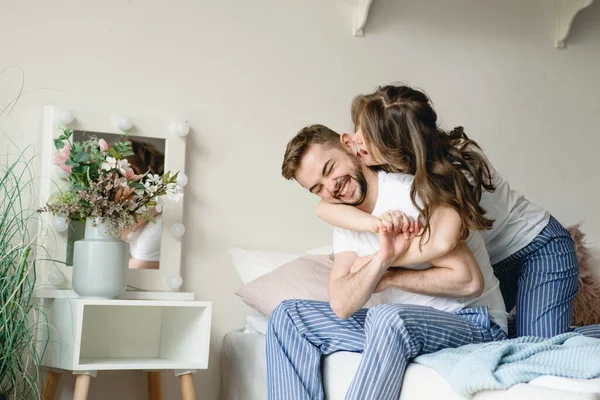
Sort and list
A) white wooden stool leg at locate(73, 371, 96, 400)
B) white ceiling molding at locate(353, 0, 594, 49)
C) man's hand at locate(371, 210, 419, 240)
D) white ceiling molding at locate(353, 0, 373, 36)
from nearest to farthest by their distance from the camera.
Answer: man's hand at locate(371, 210, 419, 240) < white wooden stool leg at locate(73, 371, 96, 400) < white ceiling molding at locate(353, 0, 373, 36) < white ceiling molding at locate(353, 0, 594, 49)

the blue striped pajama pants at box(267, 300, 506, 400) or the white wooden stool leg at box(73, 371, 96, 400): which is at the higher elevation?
the blue striped pajama pants at box(267, 300, 506, 400)

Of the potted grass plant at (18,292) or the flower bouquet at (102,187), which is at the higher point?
the flower bouquet at (102,187)

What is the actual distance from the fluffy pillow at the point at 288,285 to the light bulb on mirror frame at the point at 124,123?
2.30ft

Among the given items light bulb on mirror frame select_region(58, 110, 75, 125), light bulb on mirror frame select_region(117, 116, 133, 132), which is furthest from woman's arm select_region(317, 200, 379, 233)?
light bulb on mirror frame select_region(58, 110, 75, 125)

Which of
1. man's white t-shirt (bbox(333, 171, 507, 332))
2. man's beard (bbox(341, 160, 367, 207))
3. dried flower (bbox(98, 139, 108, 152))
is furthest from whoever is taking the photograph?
dried flower (bbox(98, 139, 108, 152))

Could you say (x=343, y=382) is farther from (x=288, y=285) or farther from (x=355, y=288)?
(x=288, y=285)

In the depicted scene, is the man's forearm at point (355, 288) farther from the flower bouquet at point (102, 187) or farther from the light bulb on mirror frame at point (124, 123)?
the light bulb on mirror frame at point (124, 123)

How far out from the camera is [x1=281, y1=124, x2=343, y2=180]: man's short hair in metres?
2.09

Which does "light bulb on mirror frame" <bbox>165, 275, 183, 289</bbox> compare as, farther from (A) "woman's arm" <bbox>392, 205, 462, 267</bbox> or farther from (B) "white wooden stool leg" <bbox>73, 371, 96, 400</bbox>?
(A) "woman's arm" <bbox>392, 205, 462, 267</bbox>

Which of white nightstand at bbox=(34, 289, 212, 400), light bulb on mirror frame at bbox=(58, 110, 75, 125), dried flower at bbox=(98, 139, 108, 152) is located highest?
light bulb on mirror frame at bbox=(58, 110, 75, 125)

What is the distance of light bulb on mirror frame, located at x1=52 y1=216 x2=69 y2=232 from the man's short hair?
87cm

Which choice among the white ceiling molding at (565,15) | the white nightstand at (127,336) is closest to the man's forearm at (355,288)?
the white nightstand at (127,336)

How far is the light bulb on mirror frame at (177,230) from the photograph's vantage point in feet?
8.82

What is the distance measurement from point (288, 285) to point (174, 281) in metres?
0.44
